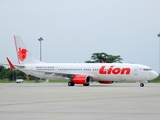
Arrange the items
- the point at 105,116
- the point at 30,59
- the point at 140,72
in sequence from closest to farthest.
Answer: the point at 105,116 → the point at 140,72 → the point at 30,59

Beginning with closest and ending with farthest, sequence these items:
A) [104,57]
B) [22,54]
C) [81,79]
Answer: [81,79] < [22,54] < [104,57]

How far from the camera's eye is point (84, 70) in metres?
61.1

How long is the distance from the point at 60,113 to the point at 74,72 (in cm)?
4375

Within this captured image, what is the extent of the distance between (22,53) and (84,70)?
11.1 m

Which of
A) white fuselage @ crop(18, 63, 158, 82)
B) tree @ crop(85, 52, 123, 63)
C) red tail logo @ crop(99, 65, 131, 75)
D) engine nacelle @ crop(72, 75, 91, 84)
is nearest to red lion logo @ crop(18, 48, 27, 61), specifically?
white fuselage @ crop(18, 63, 158, 82)

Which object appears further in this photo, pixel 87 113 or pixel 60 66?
pixel 60 66

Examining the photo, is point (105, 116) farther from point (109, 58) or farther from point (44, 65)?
point (109, 58)

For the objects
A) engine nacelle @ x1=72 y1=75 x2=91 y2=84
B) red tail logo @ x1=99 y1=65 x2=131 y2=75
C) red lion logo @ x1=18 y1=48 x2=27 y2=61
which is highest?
red lion logo @ x1=18 y1=48 x2=27 y2=61

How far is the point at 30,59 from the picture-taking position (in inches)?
2613

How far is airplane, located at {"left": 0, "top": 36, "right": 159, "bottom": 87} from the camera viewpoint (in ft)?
186

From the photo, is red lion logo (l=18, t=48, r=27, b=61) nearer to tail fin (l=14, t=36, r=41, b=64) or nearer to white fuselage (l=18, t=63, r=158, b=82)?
tail fin (l=14, t=36, r=41, b=64)

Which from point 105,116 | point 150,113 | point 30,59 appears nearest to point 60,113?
point 105,116

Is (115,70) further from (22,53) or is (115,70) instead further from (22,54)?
(22,53)

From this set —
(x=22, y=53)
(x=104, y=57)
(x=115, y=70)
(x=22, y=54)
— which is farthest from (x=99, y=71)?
(x=104, y=57)
